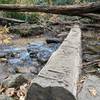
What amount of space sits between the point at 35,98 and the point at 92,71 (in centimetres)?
228

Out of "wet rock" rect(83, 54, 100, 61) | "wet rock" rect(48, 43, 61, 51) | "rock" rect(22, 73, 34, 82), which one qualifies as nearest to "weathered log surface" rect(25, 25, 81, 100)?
"rock" rect(22, 73, 34, 82)

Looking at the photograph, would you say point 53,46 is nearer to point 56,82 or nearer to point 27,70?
point 27,70

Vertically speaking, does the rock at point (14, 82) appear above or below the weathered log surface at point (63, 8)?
below

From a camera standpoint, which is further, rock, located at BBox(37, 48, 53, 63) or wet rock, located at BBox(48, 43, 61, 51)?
wet rock, located at BBox(48, 43, 61, 51)

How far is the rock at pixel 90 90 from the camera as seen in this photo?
3.25 m

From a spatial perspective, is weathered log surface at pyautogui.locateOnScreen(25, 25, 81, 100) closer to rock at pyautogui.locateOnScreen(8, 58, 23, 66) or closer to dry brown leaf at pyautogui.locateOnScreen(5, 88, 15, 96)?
dry brown leaf at pyautogui.locateOnScreen(5, 88, 15, 96)

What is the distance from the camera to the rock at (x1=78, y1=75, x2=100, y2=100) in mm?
3248

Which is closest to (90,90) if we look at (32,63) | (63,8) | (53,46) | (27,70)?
(27,70)

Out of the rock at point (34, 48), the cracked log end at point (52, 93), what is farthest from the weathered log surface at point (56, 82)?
the rock at point (34, 48)

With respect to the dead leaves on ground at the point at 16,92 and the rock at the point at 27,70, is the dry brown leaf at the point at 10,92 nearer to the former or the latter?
the dead leaves on ground at the point at 16,92

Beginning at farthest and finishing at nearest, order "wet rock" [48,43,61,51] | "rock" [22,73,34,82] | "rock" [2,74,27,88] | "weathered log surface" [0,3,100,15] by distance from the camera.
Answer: "weathered log surface" [0,3,100,15] < "wet rock" [48,43,61,51] < "rock" [22,73,34,82] < "rock" [2,74,27,88]

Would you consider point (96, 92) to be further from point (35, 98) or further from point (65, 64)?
point (35, 98)

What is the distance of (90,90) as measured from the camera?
3426 mm

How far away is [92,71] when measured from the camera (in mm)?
4523
